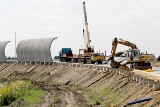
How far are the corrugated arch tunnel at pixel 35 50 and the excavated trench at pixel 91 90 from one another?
1305 cm

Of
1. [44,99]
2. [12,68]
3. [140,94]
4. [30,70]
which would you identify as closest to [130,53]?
[44,99]

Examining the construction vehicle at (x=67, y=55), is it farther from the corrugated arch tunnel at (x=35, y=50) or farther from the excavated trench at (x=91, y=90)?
the excavated trench at (x=91, y=90)

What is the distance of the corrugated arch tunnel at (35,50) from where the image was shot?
85.1 m

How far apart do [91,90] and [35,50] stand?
4593cm

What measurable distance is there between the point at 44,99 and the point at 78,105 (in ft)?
17.8

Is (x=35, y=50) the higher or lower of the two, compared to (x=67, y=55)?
higher

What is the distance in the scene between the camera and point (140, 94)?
32.2 metres

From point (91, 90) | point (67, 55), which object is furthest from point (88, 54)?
point (91, 90)

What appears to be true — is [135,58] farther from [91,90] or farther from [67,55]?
[67,55]

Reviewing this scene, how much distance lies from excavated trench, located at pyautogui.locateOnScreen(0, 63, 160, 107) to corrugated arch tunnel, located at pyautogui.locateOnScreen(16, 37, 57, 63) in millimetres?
13053

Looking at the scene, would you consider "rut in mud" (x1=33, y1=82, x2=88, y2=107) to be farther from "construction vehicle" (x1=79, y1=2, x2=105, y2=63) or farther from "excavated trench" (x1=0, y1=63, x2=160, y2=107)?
"construction vehicle" (x1=79, y1=2, x2=105, y2=63)

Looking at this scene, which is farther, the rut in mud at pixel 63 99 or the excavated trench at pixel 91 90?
the rut in mud at pixel 63 99

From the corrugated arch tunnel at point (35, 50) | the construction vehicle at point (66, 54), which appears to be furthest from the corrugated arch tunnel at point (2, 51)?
the construction vehicle at point (66, 54)

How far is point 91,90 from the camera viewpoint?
46656 mm
